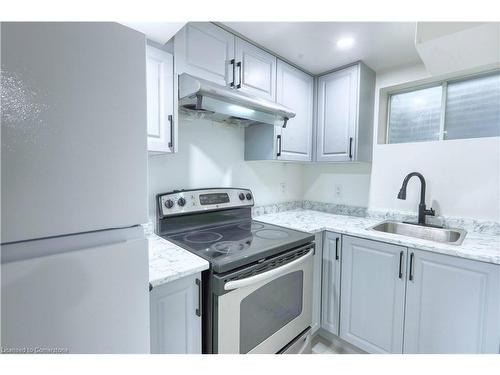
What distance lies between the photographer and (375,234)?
5.00ft

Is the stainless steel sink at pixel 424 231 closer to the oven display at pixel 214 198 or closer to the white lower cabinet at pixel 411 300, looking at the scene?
the white lower cabinet at pixel 411 300

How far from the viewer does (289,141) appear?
1.92m

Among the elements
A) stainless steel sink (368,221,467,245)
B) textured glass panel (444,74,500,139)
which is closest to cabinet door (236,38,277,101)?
stainless steel sink (368,221,467,245)

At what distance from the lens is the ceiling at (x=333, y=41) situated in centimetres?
141

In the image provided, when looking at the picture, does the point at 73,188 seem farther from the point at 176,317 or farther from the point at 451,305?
the point at 451,305

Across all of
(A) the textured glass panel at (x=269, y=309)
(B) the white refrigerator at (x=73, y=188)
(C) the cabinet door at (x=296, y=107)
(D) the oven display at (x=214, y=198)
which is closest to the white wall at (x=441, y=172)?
(C) the cabinet door at (x=296, y=107)

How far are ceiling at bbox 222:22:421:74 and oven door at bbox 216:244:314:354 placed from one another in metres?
1.39

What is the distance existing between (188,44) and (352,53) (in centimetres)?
122

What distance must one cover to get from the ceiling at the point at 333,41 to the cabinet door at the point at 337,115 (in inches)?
5.1

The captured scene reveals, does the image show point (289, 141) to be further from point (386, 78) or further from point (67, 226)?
point (67, 226)

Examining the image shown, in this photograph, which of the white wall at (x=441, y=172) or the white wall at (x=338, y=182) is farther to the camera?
the white wall at (x=338, y=182)

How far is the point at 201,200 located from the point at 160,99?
28.3 inches

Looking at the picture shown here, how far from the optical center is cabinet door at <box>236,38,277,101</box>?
5.05 ft

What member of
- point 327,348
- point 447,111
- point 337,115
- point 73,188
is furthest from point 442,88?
point 73,188
